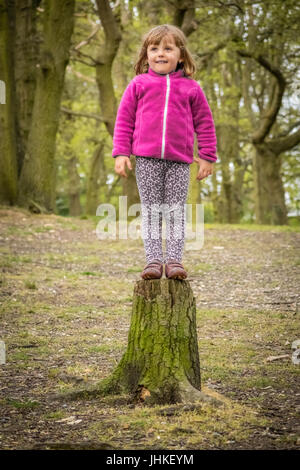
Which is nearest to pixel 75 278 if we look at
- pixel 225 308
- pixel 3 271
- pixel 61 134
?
pixel 3 271

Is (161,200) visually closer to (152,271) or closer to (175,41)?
(152,271)

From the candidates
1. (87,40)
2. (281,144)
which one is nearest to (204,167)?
(87,40)

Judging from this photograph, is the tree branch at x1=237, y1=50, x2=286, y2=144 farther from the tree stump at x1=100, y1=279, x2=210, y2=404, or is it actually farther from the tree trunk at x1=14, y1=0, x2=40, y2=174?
the tree stump at x1=100, y1=279, x2=210, y2=404

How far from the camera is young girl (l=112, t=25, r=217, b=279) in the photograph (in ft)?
14.4

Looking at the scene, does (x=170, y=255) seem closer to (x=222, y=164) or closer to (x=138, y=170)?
(x=138, y=170)

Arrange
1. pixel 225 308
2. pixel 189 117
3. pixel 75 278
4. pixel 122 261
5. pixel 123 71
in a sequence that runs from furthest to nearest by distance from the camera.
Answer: pixel 123 71, pixel 122 261, pixel 75 278, pixel 225 308, pixel 189 117

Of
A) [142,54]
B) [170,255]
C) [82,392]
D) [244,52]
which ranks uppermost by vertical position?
[244,52]

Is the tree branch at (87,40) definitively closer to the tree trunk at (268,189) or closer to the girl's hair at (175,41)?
the tree trunk at (268,189)

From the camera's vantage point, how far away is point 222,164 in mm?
25828

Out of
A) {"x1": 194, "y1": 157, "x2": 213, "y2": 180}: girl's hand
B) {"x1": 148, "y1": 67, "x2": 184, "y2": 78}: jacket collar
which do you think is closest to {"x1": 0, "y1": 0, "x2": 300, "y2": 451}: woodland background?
{"x1": 194, "y1": 157, "x2": 213, "y2": 180}: girl's hand

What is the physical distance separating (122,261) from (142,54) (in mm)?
6408

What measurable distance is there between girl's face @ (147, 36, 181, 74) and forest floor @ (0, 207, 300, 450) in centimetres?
231

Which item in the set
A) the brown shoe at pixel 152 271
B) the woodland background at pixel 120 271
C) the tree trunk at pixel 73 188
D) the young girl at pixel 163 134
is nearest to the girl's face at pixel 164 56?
the young girl at pixel 163 134

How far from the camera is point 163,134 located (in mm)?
4375
